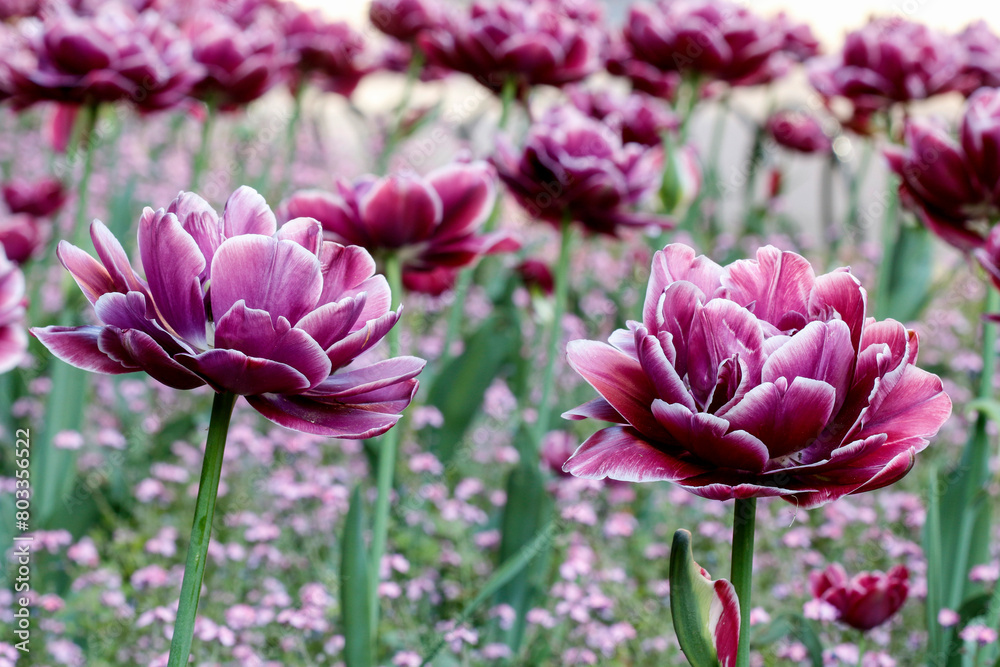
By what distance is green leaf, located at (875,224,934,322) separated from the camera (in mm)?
2320

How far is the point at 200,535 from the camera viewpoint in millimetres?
584

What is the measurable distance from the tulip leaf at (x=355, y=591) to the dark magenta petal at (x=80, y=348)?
0.47 m

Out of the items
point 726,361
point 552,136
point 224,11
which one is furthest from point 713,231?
point 726,361

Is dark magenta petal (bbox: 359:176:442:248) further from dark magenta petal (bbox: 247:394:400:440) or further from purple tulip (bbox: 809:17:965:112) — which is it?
purple tulip (bbox: 809:17:965:112)

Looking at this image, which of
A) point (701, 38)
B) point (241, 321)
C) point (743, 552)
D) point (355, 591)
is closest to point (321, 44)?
point (701, 38)

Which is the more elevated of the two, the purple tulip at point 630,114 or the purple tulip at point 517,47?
the purple tulip at point 517,47

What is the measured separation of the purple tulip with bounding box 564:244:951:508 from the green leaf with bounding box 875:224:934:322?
1778mm

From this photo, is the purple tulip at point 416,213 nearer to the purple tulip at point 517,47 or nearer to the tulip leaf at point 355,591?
the tulip leaf at point 355,591

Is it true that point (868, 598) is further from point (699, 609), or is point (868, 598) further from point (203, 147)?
point (203, 147)

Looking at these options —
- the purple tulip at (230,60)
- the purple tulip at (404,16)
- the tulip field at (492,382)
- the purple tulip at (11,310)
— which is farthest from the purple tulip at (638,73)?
the purple tulip at (11,310)

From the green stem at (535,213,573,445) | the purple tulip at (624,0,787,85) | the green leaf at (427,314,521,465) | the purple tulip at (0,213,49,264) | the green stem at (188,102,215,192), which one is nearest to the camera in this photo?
the green stem at (535,213,573,445)

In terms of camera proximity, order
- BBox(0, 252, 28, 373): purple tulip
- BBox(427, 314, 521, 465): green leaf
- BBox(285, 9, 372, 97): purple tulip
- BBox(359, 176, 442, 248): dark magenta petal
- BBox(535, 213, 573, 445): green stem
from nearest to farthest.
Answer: BBox(0, 252, 28, 373): purple tulip < BBox(359, 176, 442, 248): dark magenta petal < BBox(535, 213, 573, 445): green stem < BBox(427, 314, 521, 465): green leaf < BBox(285, 9, 372, 97): purple tulip

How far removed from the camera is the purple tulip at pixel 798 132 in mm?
3404

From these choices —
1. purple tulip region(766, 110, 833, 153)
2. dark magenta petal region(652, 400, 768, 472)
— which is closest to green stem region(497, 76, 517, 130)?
dark magenta petal region(652, 400, 768, 472)
